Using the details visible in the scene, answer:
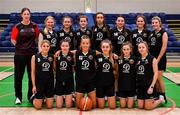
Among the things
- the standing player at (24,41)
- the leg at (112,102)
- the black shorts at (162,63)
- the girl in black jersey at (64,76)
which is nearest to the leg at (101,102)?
the leg at (112,102)

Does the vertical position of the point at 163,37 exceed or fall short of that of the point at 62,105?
it exceeds it

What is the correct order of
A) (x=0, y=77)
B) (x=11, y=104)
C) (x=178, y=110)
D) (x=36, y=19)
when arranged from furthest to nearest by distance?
(x=36, y=19) < (x=0, y=77) < (x=11, y=104) < (x=178, y=110)

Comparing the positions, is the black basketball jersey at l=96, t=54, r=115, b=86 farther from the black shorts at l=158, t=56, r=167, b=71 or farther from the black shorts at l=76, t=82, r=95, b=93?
the black shorts at l=158, t=56, r=167, b=71

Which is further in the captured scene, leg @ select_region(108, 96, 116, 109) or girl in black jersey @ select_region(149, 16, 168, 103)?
girl in black jersey @ select_region(149, 16, 168, 103)

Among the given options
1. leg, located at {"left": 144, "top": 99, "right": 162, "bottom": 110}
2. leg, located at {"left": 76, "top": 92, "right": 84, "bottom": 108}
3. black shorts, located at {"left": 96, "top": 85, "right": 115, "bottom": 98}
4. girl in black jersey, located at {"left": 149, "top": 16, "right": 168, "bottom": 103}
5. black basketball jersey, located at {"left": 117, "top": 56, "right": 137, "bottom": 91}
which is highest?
girl in black jersey, located at {"left": 149, "top": 16, "right": 168, "bottom": 103}

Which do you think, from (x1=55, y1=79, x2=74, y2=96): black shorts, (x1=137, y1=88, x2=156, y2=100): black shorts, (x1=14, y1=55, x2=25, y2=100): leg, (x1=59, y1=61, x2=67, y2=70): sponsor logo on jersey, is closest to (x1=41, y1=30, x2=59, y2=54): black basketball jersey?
(x1=59, y1=61, x2=67, y2=70): sponsor logo on jersey

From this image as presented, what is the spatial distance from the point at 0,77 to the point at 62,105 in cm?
384

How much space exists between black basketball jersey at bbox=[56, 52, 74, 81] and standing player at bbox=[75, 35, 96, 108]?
0.14m

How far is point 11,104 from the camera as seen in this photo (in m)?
6.34

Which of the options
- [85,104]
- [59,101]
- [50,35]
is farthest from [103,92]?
[50,35]

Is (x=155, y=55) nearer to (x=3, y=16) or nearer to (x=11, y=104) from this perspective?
(x=11, y=104)

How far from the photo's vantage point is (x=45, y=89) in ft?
19.9

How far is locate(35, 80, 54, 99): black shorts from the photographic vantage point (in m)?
6.00

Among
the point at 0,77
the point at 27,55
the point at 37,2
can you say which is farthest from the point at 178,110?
the point at 37,2
